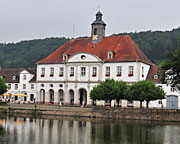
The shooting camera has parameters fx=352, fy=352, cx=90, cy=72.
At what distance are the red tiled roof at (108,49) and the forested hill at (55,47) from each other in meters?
51.3

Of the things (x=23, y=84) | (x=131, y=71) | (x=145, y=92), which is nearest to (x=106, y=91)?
(x=145, y=92)

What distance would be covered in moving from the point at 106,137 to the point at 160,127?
33.9 feet

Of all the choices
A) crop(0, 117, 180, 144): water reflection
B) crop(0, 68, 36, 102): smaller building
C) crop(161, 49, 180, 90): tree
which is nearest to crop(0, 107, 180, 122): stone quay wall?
crop(161, 49, 180, 90): tree

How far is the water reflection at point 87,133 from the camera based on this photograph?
31688mm

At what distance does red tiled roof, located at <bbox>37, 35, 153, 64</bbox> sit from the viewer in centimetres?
6375

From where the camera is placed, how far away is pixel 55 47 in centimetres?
15638

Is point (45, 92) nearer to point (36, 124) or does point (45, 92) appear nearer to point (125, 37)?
point (125, 37)

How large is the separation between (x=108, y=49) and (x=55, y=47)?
92.1m

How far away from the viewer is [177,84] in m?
49.4

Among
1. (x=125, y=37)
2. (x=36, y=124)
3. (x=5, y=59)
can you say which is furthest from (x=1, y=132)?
(x=5, y=59)

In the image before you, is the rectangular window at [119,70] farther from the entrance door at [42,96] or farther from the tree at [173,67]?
the entrance door at [42,96]

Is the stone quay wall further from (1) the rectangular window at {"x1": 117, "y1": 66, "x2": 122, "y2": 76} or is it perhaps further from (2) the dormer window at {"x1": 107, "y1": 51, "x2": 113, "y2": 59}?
(2) the dormer window at {"x1": 107, "y1": 51, "x2": 113, "y2": 59}

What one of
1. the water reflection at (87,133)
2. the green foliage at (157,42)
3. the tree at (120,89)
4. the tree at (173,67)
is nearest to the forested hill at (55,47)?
the green foliage at (157,42)

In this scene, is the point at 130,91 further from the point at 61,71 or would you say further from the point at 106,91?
the point at 61,71
